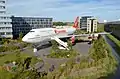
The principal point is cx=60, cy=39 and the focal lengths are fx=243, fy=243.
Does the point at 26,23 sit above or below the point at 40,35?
above

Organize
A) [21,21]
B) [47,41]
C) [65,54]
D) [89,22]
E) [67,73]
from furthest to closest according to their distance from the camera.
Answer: [89,22]
[21,21]
[47,41]
[65,54]
[67,73]

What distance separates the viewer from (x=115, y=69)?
104ft

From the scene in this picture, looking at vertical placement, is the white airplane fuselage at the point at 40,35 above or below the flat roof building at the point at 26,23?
below

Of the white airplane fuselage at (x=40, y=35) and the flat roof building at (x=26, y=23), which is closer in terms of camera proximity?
the white airplane fuselage at (x=40, y=35)

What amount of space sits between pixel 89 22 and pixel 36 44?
85734 millimetres

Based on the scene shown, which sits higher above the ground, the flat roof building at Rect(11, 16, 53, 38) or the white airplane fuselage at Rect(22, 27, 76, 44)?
the flat roof building at Rect(11, 16, 53, 38)

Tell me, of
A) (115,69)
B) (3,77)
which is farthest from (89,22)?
(3,77)

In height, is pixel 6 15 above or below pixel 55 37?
above

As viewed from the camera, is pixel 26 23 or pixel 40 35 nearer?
pixel 40 35

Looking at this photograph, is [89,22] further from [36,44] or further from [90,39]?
[36,44]

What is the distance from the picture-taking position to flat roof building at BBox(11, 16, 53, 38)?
81812 mm

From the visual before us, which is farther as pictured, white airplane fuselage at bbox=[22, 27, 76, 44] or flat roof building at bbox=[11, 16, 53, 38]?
flat roof building at bbox=[11, 16, 53, 38]

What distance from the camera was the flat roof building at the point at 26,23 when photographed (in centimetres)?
8181

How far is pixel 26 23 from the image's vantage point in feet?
288
